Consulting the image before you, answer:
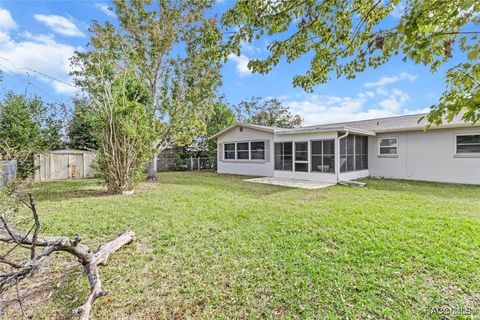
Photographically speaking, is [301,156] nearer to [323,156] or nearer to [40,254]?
[323,156]

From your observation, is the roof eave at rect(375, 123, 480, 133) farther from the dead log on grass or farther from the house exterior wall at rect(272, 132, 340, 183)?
the dead log on grass

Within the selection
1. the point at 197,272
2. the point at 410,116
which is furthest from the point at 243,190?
the point at 410,116

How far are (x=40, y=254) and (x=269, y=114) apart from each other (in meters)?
23.5

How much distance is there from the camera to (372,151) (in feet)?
42.1

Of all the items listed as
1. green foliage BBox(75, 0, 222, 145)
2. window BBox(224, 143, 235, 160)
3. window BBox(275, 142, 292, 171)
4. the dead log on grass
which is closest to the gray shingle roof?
window BBox(275, 142, 292, 171)

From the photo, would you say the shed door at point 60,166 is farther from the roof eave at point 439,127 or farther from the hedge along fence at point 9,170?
the roof eave at point 439,127

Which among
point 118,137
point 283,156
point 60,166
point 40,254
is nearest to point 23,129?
point 60,166

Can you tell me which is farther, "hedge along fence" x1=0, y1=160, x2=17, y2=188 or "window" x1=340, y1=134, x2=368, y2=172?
"window" x1=340, y1=134, x2=368, y2=172

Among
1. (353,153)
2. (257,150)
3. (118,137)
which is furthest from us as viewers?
(257,150)

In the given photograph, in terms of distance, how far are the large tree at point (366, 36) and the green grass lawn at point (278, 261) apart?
1990 millimetres

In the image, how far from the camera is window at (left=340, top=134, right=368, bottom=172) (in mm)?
11039

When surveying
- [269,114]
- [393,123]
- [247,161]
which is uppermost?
[269,114]

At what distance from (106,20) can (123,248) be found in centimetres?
1190

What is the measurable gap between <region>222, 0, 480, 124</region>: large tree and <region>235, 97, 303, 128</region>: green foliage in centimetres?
2042
